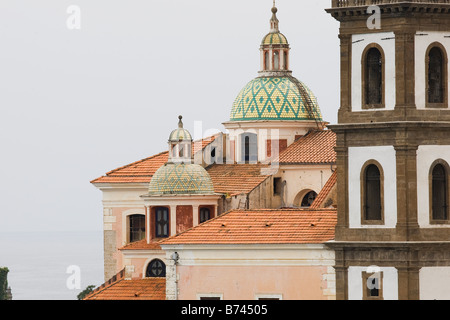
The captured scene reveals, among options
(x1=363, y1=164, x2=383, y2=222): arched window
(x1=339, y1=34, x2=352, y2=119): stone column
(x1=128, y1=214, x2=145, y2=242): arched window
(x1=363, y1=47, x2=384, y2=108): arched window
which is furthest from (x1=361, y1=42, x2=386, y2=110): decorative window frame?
(x1=128, y1=214, x2=145, y2=242): arched window

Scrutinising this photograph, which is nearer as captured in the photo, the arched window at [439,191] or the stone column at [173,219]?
the arched window at [439,191]

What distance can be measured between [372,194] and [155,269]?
1296cm

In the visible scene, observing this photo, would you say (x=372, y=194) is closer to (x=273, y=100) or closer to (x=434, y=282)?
(x=434, y=282)

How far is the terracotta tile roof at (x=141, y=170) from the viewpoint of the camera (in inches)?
3184

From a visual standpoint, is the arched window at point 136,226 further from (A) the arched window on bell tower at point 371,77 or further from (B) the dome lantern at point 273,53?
(A) the arched window on bell tower at point 371,77

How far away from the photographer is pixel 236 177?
261ft

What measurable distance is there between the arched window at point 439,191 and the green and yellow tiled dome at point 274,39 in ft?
58.0

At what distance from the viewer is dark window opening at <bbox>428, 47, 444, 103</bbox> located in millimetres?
65438

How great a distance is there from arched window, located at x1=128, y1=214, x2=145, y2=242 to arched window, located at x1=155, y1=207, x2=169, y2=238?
224 inches

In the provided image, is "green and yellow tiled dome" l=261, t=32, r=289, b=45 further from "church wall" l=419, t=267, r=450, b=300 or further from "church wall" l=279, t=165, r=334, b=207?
"church wall" l=419, t=267, r=450, b=300

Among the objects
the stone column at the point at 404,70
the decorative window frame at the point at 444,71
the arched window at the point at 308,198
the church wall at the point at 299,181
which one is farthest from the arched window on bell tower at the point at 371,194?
the arched window at the point at 308,198

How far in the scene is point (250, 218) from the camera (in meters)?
69.1
